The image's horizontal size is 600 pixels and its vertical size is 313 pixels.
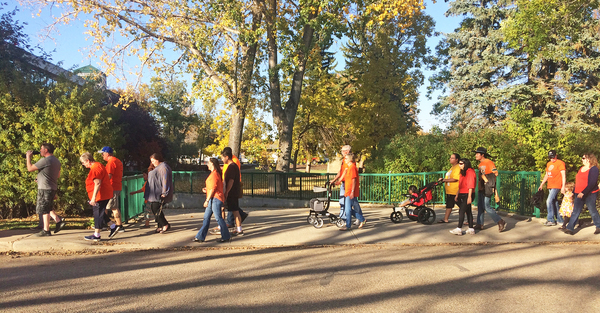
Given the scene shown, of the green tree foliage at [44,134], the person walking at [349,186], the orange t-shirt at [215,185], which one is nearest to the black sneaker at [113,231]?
the orange t-shirt at [215,185]

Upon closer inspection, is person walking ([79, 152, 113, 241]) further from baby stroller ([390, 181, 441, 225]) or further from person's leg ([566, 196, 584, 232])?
person's leg ([566, 196, 584, 232])

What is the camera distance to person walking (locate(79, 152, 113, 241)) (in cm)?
786

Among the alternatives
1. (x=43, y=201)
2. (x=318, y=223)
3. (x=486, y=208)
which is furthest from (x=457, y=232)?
(x=43, y=201)

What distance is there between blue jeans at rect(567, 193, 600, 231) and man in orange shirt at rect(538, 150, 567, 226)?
23.7 inches

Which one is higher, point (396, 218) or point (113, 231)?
point (113, 231)

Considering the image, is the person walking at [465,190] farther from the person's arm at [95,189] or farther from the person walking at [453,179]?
the person's arm at [95,189]

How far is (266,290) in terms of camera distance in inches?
206

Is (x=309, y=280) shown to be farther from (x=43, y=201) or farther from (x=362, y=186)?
(x=362, y=186)

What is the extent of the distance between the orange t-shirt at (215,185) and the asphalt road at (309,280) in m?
1.06

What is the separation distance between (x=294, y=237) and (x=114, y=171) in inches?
161

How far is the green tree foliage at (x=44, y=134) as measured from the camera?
1121 cm

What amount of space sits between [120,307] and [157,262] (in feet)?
7.39

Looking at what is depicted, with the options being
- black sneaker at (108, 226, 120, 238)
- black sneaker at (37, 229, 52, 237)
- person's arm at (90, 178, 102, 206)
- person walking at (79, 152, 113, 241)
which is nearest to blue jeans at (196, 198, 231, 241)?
black sneaker at (108, 226, 120, 238)

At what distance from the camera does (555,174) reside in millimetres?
9680
